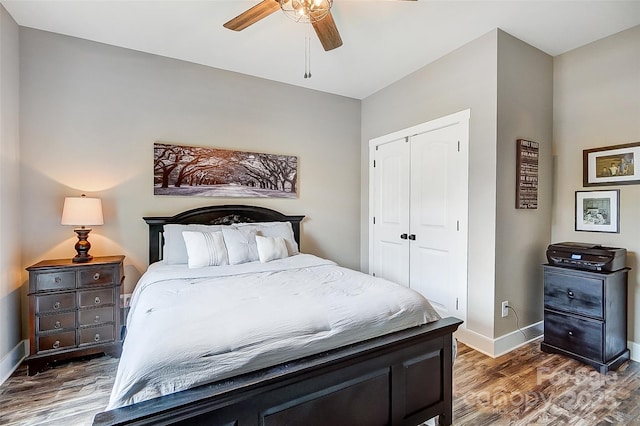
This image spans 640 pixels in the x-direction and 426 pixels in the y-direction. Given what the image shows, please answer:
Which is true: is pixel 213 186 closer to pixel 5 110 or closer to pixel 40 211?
pixel 40 211

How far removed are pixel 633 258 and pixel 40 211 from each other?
17.4 feet

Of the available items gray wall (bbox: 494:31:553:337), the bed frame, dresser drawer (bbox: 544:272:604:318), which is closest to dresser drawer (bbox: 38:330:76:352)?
the bed frame

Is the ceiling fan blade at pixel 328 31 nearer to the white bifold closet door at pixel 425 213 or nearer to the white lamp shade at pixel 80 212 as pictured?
the white bifold closet door at pixel 425 213

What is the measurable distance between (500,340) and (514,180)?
1.47 metres

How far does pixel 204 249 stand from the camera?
2.75 m

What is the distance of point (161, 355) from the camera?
119 cm

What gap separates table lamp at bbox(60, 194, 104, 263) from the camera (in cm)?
257

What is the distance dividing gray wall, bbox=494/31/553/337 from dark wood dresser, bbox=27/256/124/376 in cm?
338

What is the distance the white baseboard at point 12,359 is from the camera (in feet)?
7.57

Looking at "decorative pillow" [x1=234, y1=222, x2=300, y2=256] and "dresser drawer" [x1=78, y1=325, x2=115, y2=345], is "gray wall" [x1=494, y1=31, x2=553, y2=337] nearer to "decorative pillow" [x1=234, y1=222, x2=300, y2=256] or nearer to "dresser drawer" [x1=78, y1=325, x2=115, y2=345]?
"decorative pillow" [x1=234, y1=222, x2=300, y2=256]

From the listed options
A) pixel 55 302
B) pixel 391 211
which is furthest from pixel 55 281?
pixel 391 211

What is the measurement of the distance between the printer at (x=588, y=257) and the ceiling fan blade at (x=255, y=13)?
305 centimetres

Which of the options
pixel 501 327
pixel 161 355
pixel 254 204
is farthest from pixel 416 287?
pixel 161 355

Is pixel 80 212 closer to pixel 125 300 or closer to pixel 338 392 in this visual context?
pixel 125 300
